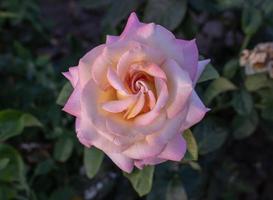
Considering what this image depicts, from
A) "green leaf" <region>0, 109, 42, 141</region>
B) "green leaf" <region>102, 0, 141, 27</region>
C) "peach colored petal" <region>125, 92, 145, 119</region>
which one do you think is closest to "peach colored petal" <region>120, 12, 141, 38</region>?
"peach colored petal" <region>125, 92, 145, 119</region>

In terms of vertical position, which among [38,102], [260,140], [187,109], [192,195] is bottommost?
[260,140]

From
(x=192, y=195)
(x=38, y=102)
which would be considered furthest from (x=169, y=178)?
(x=38, y=102)

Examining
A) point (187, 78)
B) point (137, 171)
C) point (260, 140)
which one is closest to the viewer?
point (187, 78)

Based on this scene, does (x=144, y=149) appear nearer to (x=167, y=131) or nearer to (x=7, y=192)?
(x=167, y=131)

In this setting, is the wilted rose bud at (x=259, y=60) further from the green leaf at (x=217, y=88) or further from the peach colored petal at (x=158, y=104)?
the peach colored petal at (x=158, y=104)

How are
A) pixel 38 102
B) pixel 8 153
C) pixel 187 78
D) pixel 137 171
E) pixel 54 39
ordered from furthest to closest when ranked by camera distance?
pixel 54 39 → pixel 38 102 → pixel 8 153 → pixel 137 171 → pixel 187 78

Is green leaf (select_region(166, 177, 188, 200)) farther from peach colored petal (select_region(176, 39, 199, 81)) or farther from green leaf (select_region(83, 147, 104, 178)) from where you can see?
peach colored petal (select_region(176, 39, 199, 81))

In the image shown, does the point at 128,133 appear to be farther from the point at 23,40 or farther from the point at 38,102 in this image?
the point at 23,40
